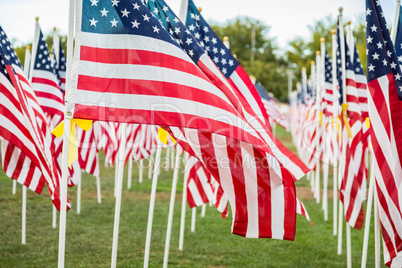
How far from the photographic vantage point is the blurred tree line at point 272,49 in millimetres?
60528

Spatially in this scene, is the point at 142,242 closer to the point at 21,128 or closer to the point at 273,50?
the point at 21,128

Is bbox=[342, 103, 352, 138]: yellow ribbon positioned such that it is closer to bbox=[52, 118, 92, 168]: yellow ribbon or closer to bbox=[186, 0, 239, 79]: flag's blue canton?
bbox=[186, 0, 239, 79]: flag's blue canton

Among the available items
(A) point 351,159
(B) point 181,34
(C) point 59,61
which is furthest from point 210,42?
(C) point 59,61

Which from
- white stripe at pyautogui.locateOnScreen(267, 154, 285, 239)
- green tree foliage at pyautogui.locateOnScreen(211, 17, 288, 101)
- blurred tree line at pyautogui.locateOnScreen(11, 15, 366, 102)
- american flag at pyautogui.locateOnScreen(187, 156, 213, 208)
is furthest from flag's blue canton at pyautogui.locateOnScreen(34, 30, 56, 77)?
green tree foliage at pyautogui.locateOnScreen(211, 17, 288, 101)

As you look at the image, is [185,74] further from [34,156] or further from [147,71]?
[34,156]

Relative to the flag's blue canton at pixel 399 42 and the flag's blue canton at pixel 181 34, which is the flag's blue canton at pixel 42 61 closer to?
the flag's blue canton at pixel 181 34

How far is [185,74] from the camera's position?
4965 mm

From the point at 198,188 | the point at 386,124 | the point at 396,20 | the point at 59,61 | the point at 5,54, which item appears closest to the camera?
the point at 386,124

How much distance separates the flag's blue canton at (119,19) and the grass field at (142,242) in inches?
184

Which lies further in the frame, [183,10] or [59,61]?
[59,61]

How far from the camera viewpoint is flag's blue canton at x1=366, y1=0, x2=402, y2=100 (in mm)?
5602

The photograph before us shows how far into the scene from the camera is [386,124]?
5.54m

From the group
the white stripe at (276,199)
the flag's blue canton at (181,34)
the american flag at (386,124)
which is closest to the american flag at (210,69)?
the flag's blue canton at (181,34)

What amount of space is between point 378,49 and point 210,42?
82.4 inches
